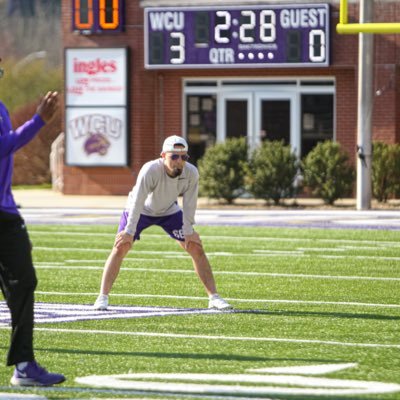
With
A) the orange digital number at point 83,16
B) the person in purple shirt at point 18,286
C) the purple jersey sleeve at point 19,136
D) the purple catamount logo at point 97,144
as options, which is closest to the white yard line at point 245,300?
the person in purple shirt at point 18,286

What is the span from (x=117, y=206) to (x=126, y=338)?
58.5 ft

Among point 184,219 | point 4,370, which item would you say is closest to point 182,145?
point 184,219

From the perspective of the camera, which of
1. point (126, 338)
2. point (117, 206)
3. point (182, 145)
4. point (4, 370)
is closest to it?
point (4, 370)

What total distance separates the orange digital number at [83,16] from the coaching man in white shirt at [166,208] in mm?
18862

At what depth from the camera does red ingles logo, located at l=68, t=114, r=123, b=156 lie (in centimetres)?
3147

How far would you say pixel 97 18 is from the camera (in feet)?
101

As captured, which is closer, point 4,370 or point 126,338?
point 4,370

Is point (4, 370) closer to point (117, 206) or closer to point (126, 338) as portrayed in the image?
point (126, 338)

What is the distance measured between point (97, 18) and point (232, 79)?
3.25 meters

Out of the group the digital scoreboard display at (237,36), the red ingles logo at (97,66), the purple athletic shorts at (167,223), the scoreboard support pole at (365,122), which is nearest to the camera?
the purple athletic shorts at (167,223)

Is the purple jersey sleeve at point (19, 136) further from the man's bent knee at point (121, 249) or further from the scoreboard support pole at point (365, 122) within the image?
the scoreboard support pole at point (365, 122)

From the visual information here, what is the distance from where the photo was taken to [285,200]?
29.2 meters

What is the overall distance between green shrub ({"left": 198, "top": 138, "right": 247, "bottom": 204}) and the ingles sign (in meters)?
3.50

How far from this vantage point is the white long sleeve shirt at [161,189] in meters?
12.0
